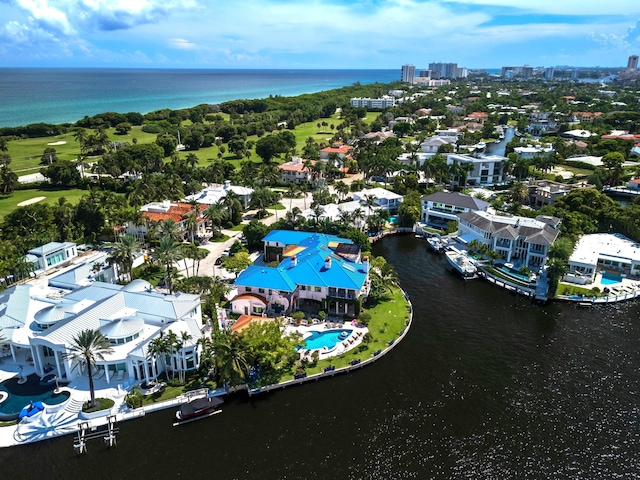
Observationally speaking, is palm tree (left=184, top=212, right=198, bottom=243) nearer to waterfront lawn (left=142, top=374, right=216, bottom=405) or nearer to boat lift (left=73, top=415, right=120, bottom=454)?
waterfront lawn (left=142, top=374, right=216, bottom=405)

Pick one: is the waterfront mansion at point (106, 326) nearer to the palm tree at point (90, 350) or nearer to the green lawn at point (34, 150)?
the palm tree at point (90, 350)

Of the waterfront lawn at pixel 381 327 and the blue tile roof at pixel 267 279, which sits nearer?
the waterfront lawn at pixel 381 327

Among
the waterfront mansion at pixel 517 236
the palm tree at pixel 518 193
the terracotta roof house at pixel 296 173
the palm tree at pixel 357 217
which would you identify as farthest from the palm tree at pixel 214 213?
the palm tree at pixel 518 193

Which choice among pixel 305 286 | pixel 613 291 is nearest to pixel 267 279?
pixel 305 286

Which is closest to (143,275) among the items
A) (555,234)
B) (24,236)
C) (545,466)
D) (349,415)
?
(24,236)

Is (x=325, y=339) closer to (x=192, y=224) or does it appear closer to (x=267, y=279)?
(x=267, y=279)

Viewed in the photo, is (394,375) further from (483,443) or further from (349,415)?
(483,443)
